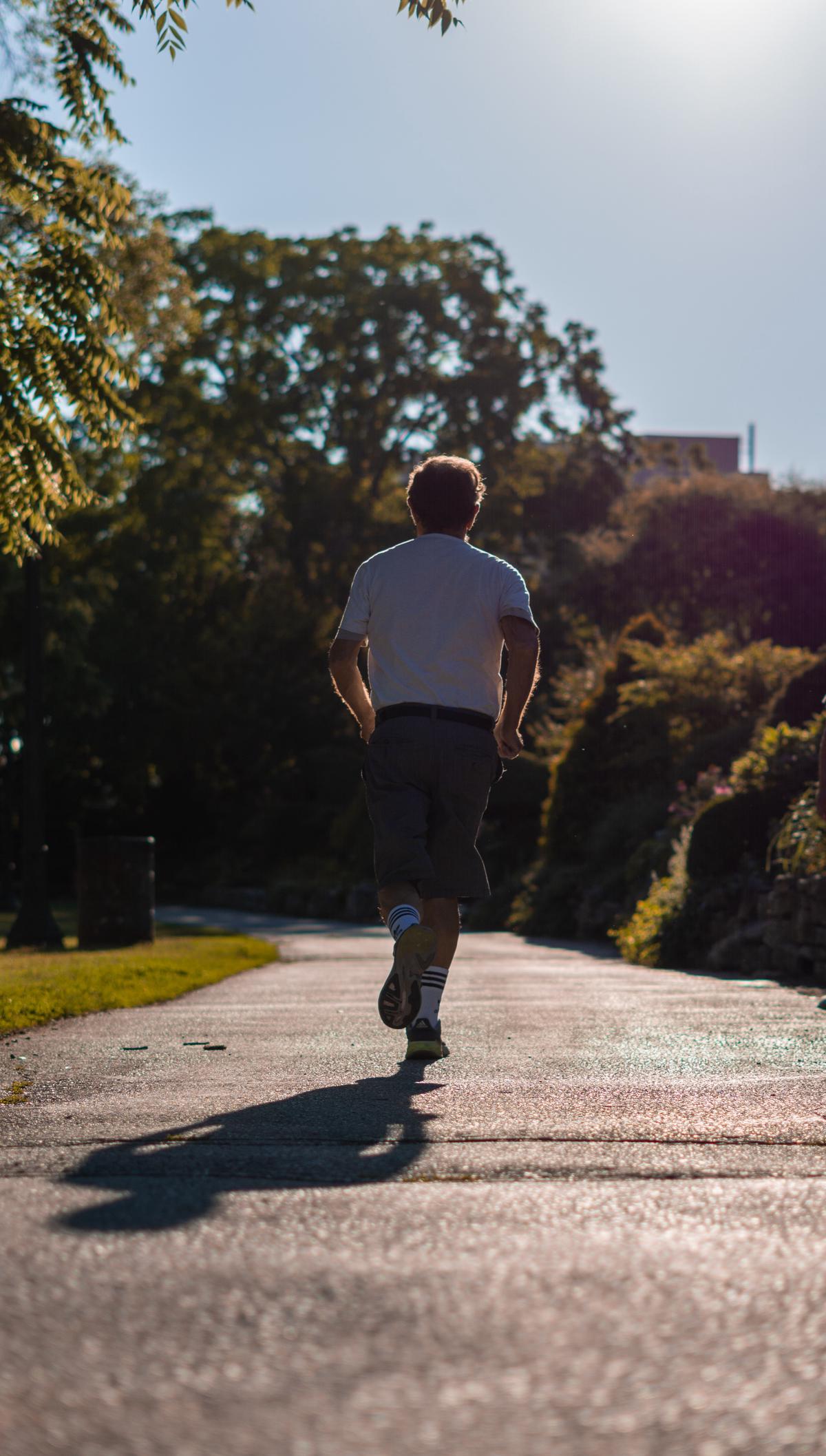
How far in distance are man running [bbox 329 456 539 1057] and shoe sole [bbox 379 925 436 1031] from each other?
19 centimetres

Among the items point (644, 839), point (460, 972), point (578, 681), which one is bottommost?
point (460, 972)

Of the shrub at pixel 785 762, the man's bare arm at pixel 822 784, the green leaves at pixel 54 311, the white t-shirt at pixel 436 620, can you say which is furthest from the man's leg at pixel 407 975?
the shrub at pixel 785 762

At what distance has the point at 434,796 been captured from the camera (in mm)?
5031

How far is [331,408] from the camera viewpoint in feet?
124

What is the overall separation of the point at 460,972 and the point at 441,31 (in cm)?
585

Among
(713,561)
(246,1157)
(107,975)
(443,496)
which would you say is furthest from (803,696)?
(713,561)

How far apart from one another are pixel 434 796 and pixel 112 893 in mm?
9475

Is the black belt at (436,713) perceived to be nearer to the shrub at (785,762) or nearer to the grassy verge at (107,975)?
the grassy verge at (107,975)

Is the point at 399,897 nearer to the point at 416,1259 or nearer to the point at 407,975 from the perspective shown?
the point at 407,975

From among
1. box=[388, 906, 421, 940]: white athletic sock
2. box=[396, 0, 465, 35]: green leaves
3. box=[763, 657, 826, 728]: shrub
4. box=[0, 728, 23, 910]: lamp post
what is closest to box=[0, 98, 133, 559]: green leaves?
box=[396, 0, 465, 35]: green leaves

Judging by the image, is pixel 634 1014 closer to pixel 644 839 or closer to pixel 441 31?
pixel 441 31

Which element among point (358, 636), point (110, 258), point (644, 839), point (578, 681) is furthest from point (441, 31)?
point (110, 258)

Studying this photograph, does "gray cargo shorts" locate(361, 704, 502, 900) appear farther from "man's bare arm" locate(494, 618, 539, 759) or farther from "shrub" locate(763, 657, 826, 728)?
"shrub" locate(763, 657, 826, 728)

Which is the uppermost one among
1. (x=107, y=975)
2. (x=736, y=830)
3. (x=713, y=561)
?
(x=713, y=561)
